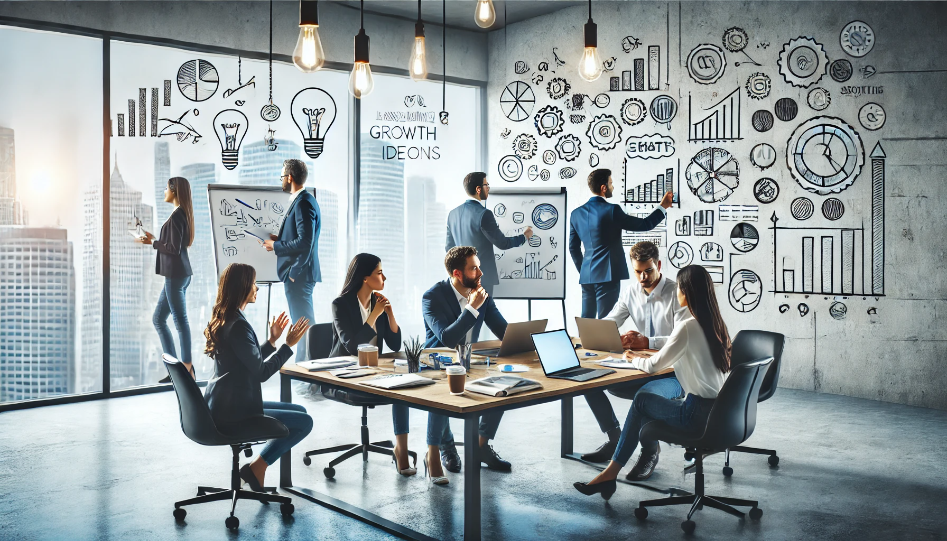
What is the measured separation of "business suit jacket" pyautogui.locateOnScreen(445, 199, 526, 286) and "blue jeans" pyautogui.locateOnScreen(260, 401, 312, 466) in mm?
3026

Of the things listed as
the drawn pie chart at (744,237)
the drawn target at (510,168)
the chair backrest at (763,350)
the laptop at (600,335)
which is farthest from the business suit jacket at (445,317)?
the drawn target at (510,168)

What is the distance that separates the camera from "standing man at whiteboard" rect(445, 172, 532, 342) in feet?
22.2

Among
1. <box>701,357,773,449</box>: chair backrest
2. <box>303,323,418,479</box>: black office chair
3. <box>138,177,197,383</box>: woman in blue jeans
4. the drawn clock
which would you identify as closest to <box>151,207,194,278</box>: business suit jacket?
<box>138,177,197,383</box>: woman in blue jeans

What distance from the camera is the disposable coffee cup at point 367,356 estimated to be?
4.10 metres

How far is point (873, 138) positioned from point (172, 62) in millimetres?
5720

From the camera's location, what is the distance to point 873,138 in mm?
6547

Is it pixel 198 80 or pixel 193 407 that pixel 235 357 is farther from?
pixel 198 80

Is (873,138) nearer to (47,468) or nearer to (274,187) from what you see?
(274,187)

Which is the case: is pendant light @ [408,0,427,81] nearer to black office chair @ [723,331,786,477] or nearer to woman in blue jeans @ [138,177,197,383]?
black office chair @ [723,331,786,477]

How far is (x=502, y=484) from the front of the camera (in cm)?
441

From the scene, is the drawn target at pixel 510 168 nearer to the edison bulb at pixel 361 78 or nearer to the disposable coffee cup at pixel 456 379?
the edison bulb at pixel 361 78

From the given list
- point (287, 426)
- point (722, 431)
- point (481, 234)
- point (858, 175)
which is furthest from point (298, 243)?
point (858, 175)

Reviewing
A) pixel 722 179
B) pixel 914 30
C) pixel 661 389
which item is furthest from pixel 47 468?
pixel 914 30

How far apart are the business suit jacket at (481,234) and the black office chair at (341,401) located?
90.9 inches
